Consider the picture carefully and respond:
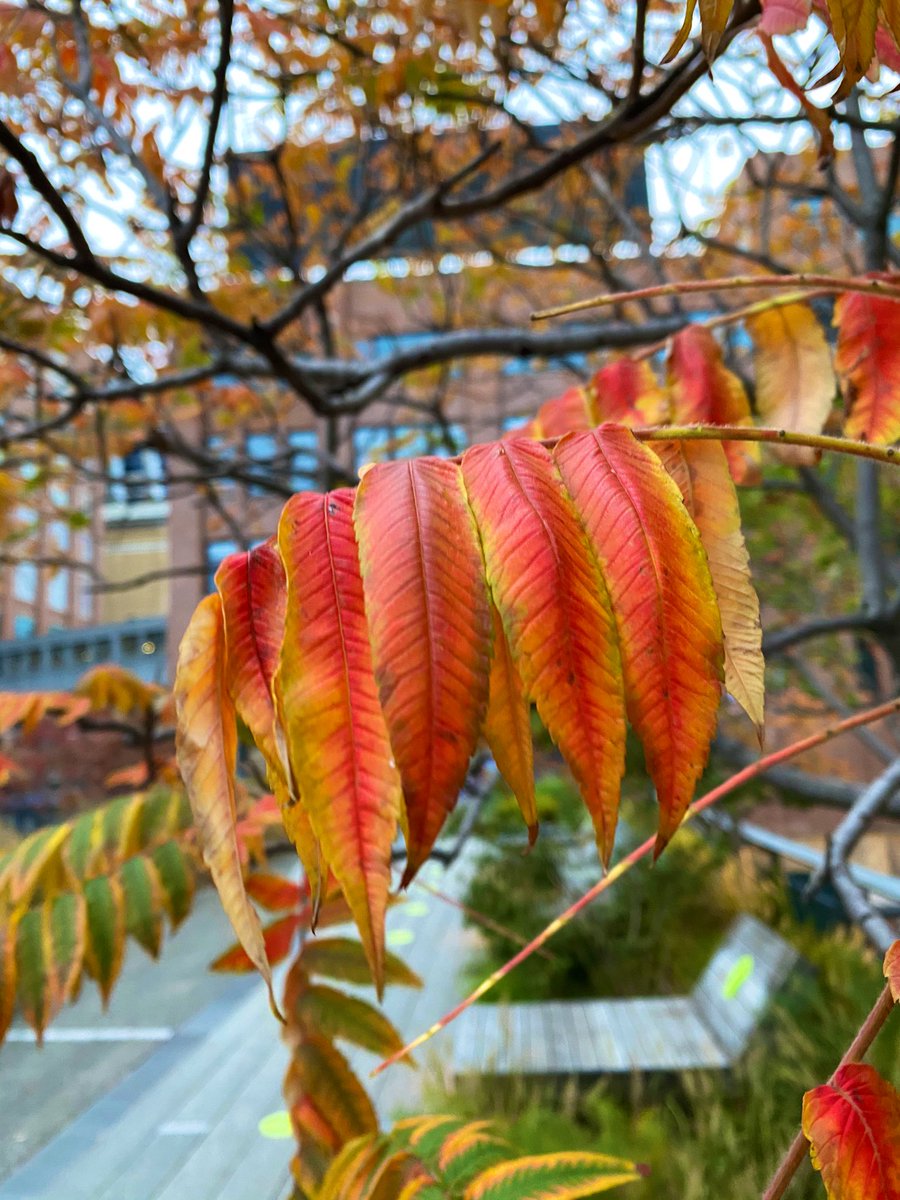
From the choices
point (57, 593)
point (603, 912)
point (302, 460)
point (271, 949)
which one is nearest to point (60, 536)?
point (57, 593)

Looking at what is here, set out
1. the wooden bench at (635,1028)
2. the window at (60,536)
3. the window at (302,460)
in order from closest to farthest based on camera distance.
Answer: the wooden bench at (635,1028)
the window at (302,460)
the window at (60,536)

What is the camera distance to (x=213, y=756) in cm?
35

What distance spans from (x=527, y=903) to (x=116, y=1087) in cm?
262

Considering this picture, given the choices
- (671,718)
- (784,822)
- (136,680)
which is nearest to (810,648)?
(784,822)

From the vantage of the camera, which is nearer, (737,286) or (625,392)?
(737,286)

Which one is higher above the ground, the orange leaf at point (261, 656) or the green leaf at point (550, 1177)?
the orange leaf at point (261, 656)

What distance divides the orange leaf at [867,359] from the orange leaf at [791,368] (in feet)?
0.08

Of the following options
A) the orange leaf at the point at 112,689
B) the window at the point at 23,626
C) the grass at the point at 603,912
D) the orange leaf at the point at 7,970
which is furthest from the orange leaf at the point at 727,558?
the window at the point at 23,626

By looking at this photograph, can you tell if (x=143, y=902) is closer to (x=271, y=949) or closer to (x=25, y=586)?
(x=271, y=949)

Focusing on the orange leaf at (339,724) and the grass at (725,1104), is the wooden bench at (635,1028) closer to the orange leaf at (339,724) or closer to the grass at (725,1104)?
the grass at (725,1104)

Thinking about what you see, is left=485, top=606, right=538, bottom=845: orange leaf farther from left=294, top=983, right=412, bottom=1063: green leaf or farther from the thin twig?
left=294, top=983, right=412, bottom=1063: green leaf

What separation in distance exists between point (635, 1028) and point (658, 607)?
8.40ft

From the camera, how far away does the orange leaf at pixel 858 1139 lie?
1.12ft

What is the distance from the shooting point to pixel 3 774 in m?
1.22
